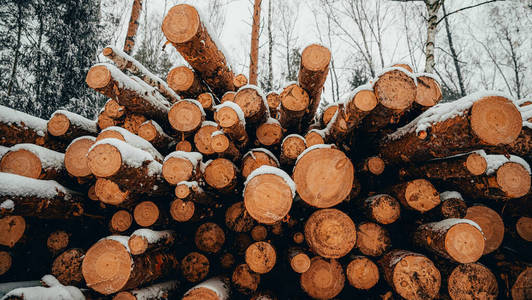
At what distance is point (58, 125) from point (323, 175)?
9.36 ft

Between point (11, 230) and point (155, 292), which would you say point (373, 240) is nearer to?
point (155, 292)

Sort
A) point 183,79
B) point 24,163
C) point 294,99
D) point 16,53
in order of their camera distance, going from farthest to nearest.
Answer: point 16,53, point 183,79, point 294,99, point 24,163

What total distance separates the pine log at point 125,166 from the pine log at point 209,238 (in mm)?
601

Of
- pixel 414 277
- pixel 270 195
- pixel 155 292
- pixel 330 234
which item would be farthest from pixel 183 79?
pixel 414 277

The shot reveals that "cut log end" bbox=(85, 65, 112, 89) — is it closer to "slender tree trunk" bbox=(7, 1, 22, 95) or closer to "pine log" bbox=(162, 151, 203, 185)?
A: "pine log" bbox=(162, 151, 203, 185)

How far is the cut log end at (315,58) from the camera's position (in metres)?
1.99

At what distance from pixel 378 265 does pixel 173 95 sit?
330 cm

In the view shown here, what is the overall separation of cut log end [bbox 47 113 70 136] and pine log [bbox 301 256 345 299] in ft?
9.44

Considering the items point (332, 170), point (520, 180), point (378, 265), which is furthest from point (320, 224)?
point (520, 180)

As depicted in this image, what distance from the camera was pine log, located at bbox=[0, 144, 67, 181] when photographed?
6.15 ft

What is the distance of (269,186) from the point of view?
1.45 meters

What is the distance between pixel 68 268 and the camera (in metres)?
1.89

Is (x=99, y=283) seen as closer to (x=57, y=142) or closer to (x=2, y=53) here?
(x=57, y=142)

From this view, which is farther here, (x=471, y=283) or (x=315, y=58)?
(x=315, y=58)
